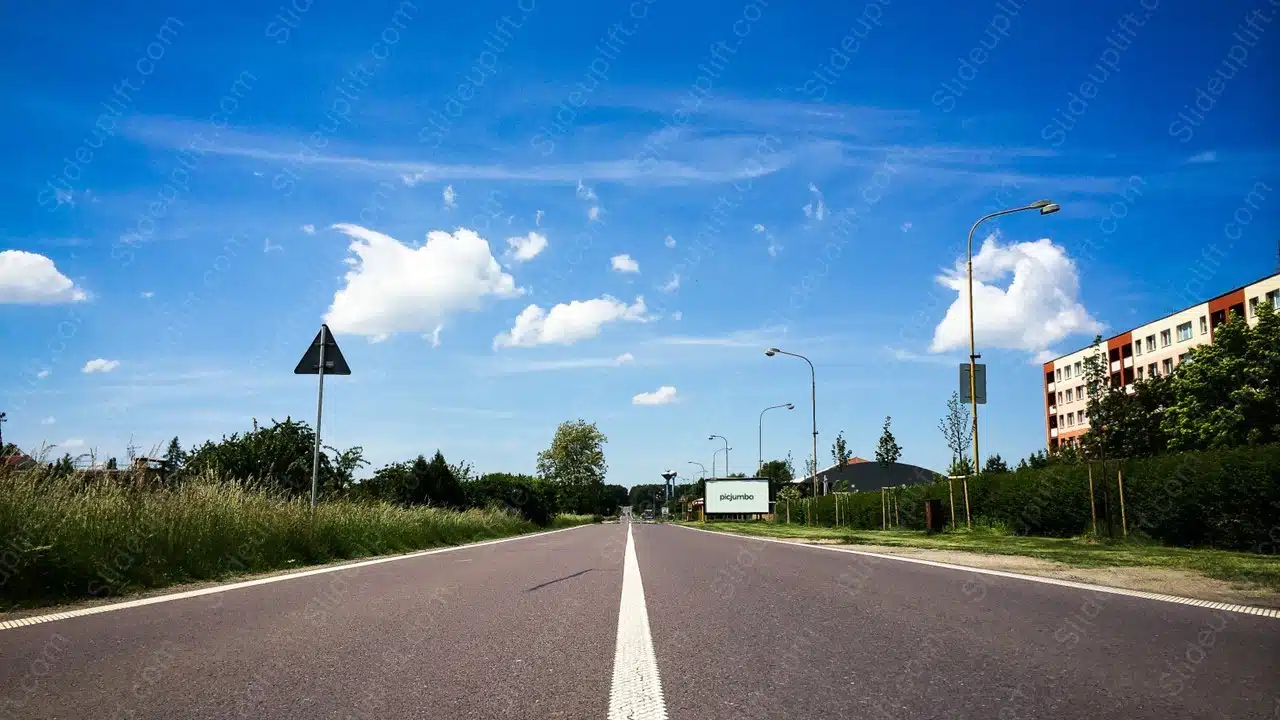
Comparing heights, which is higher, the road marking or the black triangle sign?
the black triangle sign

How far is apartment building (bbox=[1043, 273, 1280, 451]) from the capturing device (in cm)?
7006

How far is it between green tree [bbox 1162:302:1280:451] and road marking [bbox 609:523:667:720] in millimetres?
51318

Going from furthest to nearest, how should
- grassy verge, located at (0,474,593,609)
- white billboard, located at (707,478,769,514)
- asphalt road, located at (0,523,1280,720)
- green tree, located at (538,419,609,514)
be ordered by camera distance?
green tree, located at (538,419,609,514) < white billboard, located at (707,478,769,514) < grassy verge, located at (0,474,593,609) < asphalt road, located at (0,523,1280,720)

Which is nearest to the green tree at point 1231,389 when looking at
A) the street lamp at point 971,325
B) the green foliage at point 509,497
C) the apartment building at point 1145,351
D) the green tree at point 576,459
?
the apartment building at point 1145,351

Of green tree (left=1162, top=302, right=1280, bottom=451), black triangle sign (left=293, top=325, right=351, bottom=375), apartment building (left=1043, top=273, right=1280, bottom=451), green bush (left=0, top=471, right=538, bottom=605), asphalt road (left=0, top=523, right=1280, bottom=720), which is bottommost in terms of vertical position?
asphalt road (left=0, top=523, right=1280, bottom=720)

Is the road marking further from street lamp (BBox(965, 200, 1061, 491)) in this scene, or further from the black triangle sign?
street lamp (BBox(965, 200, 1061, 491))

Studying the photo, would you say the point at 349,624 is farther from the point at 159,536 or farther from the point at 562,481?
the point at 562,481

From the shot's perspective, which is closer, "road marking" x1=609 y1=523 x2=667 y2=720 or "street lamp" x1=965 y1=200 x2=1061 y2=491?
"road marking" x1=609 y1=523 x2=667 y2=720

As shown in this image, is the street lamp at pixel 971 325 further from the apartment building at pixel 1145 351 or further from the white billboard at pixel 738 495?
the white billboard at pixel 738 495

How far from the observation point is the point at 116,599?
7867mm

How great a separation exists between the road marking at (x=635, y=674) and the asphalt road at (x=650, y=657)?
0.02m

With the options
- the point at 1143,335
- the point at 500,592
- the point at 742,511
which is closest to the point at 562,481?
the point at 742,511

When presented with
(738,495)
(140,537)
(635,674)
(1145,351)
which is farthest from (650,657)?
(1145,351)

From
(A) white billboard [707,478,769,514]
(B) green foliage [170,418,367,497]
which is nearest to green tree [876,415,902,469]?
(A) white billboard [707,478,769,514]
